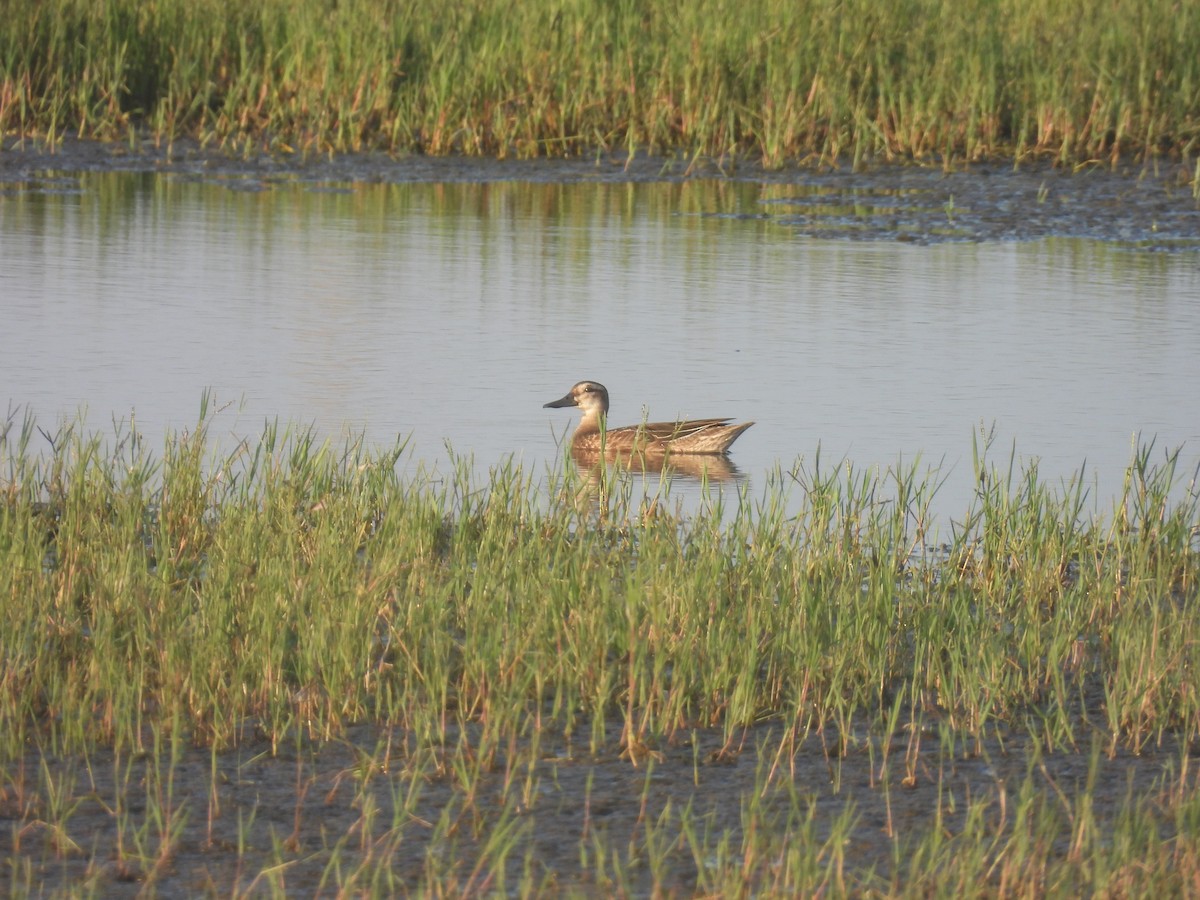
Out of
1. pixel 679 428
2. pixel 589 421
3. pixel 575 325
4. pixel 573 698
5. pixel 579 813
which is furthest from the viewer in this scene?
→ pixel 575 325

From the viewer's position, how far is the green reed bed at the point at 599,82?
15.1 metres

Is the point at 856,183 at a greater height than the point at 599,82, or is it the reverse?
the point at 599,82

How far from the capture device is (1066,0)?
56.0 feet

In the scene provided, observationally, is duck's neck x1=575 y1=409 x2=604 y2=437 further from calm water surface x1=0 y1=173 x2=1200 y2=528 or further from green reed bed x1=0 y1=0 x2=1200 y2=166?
green reed bed x1=0 y1=0 x2=1200 y2=166

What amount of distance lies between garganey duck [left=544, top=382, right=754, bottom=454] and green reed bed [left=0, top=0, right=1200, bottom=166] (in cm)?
711

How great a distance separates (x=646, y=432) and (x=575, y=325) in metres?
2.16

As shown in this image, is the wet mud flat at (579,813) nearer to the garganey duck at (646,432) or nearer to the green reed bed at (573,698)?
the green reed bed at (573,698)

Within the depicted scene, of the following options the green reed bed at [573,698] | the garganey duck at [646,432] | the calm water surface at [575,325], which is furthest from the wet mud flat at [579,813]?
the garganey duck at [646,432]

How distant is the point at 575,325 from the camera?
9.95 meters

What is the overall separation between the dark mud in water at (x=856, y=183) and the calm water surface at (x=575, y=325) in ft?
0.93

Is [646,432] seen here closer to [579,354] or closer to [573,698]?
[579,354]

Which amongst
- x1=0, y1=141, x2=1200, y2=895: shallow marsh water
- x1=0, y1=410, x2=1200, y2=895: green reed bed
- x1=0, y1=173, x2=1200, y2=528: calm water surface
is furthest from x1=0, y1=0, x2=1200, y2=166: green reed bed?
x1=0, y1=410, x2=1200, y2=895: green reed bed

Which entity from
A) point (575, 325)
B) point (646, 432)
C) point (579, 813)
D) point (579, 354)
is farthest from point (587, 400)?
point (579, 813)

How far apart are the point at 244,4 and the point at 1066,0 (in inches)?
261
